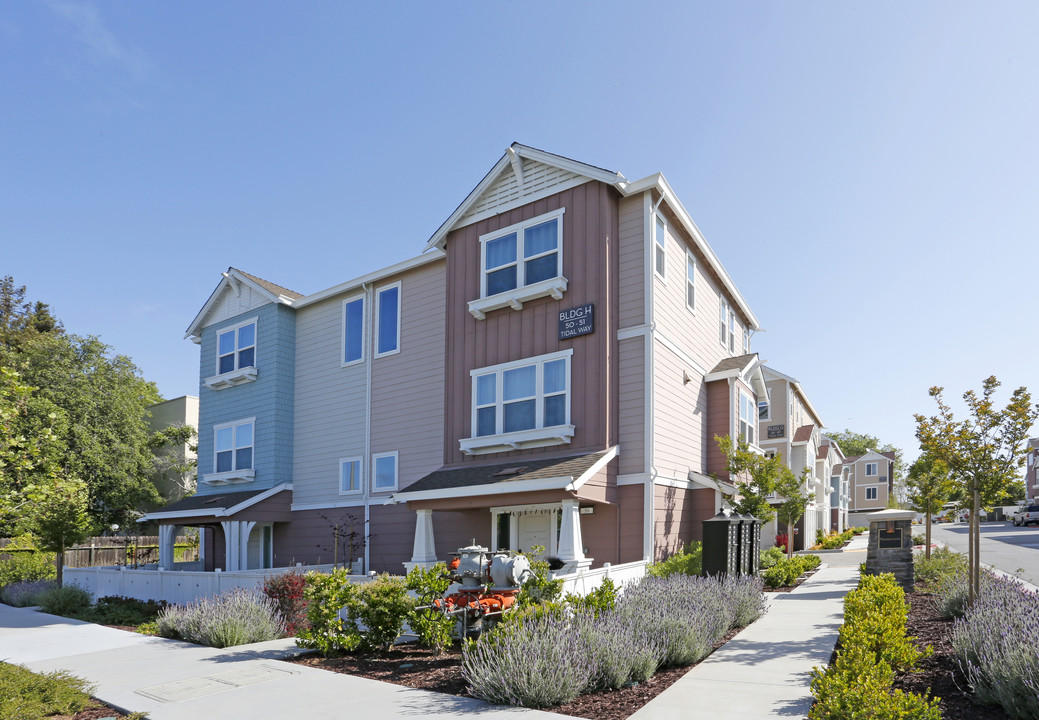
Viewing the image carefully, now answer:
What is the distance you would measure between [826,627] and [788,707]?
4416mm

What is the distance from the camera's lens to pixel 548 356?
54.3 ft

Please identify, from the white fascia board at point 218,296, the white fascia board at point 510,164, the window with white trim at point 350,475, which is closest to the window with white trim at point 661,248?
the white fascia board at point 510,164

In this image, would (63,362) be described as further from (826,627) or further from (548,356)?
(826,627)

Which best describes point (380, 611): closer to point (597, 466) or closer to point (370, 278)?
point (597, 466)

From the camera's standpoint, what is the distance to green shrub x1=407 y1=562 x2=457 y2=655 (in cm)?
983

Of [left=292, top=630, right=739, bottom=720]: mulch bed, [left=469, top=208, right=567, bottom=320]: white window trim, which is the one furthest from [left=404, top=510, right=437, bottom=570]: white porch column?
[left=292, top=630, right=739, bottom=720]: mulch bed

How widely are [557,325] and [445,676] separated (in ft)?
30.2

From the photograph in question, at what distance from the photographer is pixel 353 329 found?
861 inches

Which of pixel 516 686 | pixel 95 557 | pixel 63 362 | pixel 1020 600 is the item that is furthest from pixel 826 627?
pixel 63 362

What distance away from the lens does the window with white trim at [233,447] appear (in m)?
23.3

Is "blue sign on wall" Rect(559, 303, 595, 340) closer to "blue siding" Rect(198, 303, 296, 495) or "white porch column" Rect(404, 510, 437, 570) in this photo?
"white porch column" Rect(404, 510, 437, 570)

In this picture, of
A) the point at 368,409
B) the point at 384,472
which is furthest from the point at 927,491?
the point at 368,409

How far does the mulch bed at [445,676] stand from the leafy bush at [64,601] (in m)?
11.3

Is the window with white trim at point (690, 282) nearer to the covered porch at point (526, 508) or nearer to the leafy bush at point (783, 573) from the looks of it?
the covered porch at point (526, 508)
